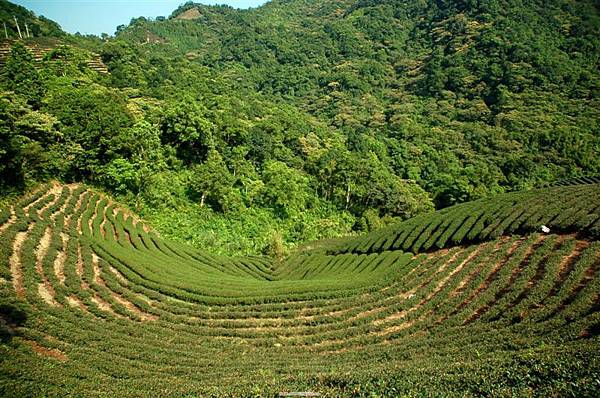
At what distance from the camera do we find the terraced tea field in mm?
13961

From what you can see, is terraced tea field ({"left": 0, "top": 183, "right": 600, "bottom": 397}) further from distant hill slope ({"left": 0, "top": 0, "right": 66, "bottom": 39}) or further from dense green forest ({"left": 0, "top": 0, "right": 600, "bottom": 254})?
distant hill slope ({"left": 0, "top": 0, "right": 66, "bottom": 39})

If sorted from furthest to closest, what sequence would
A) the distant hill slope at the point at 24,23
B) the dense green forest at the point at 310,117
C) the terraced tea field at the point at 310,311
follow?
the distant hill slope at the point at 24,23 < the dense green forest at the point at 310,117 < the terraced tea field at the point at 310,311

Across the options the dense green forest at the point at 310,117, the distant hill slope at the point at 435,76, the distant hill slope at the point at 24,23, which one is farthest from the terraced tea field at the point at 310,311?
the distant hill slope at the point at 24,23

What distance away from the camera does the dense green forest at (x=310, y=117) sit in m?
41.1

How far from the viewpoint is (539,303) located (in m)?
21.3

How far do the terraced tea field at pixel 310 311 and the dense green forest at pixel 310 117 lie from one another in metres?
6.32

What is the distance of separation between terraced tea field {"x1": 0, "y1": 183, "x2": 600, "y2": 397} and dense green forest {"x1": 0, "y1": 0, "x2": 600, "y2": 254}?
249 inches

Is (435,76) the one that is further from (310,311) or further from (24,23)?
(310,311)

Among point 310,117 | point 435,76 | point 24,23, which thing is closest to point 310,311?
point 310,117

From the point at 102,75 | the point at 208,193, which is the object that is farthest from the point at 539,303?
the point at 102,75

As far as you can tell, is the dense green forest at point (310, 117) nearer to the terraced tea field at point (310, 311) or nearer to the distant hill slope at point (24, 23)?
the distant hill slope at point (24, 23)

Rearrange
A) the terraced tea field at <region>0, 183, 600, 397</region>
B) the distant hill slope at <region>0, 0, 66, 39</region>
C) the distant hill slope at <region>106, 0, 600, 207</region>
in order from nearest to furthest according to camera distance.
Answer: the terraced tea field at <region>0, 183, 600, 397</region> → the distant hill slope at <region>0, 0, 66, 39</region> → the distant hill slope at <region>106, 0, 600, 207</region>

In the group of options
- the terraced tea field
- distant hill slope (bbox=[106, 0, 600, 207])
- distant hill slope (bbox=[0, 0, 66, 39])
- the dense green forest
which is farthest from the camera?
distant hill slope (bbox=[106, 0, 600, 207])

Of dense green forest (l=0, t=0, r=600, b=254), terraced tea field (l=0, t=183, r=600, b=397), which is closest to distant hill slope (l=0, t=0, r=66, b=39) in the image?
dense green forest (l=0, t=0, r=600, b=254)
